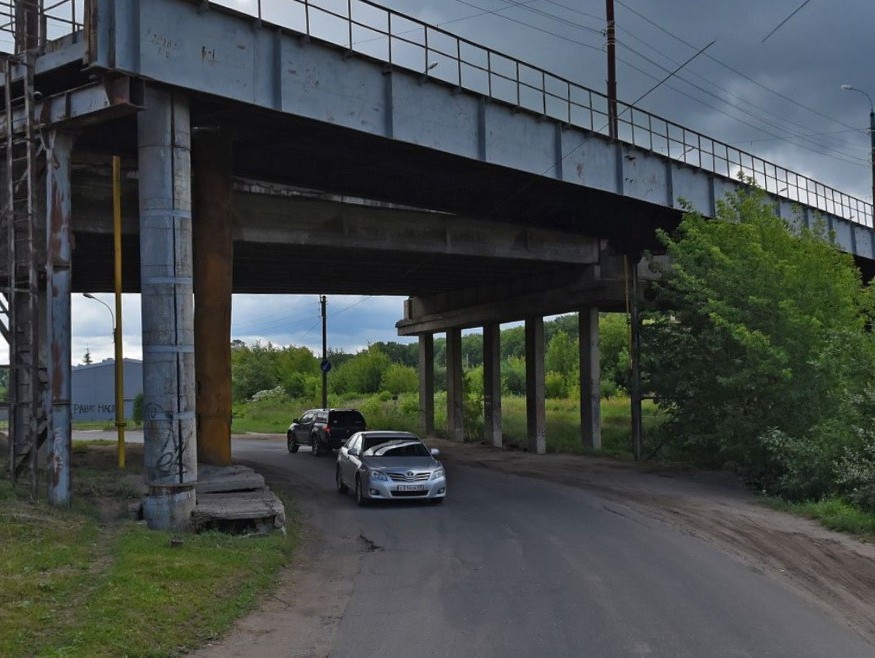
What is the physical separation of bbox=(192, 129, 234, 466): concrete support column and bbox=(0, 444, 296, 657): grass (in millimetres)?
4919

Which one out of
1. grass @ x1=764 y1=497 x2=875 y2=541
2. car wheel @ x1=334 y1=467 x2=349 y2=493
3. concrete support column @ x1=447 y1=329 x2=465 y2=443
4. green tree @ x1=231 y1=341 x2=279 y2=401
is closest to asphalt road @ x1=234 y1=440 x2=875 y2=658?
car wheel @ x1=334 y1=467 x2=349 y2=493

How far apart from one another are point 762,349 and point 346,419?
1588 centimetres

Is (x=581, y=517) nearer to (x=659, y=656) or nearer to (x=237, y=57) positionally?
(x=659, y=656)

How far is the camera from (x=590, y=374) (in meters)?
33.5

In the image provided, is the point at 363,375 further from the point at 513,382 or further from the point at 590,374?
the point at 590,374

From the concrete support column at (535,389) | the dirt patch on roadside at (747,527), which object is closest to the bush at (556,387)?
the concrete support column at (535,389)

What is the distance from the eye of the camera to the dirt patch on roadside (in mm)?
10275

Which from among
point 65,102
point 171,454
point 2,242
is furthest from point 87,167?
point 171,454

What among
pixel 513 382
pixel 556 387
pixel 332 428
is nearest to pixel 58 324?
pixel 332 428

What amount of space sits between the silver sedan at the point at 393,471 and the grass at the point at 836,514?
7045 mm

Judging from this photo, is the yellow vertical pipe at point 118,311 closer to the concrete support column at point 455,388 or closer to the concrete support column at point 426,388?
the concrete support column at point 455,388

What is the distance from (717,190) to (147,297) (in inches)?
827

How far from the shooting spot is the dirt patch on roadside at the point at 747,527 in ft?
33.7

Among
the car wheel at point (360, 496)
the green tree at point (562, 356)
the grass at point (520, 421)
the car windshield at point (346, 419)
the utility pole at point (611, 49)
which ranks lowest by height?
the grass at point (520, 421)
